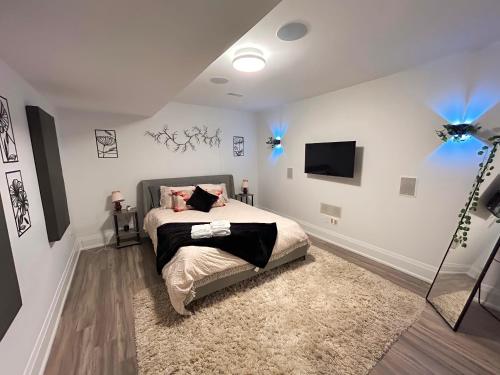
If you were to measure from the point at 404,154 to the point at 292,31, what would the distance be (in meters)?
1.98

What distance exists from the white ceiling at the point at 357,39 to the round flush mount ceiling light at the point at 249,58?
0.06 metres

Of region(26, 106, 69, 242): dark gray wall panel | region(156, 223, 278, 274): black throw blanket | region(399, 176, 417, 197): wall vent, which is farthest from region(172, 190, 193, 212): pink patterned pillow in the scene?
region(399, 176, 417, 197): wall vent

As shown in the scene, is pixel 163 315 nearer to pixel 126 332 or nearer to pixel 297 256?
pixel 126 332

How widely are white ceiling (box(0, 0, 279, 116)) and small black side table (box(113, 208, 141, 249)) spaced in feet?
6.41

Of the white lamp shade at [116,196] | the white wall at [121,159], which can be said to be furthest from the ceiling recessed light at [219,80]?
the white lamp shade at [116,196]

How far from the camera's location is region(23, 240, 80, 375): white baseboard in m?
1.41

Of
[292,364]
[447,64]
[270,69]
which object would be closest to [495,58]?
[447,64]

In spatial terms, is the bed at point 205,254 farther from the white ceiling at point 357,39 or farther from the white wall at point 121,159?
the white ceiling at point 357,39

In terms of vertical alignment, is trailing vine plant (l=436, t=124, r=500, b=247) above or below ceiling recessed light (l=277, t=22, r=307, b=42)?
below

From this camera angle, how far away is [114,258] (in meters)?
3.07

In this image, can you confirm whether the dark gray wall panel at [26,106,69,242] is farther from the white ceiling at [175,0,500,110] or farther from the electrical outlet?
the electrical outlet

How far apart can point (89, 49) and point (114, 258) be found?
→ 9.07 ft

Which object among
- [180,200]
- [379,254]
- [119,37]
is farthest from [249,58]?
[379,254]

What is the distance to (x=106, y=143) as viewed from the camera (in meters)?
3.39
